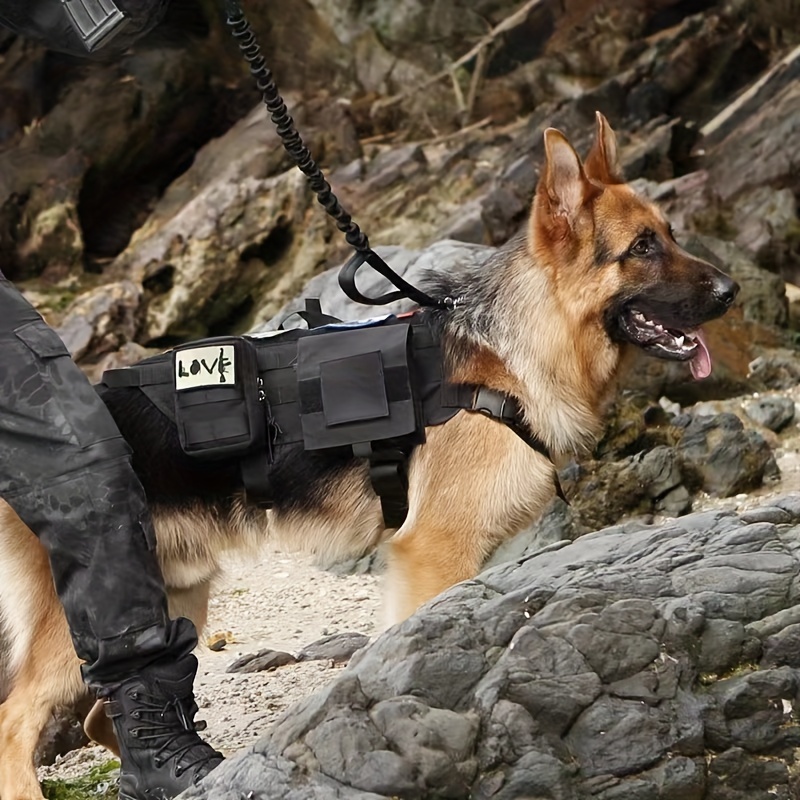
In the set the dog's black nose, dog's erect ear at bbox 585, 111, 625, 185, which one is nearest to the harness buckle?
dog's erect ear at bbox 585, 111, 625, 185

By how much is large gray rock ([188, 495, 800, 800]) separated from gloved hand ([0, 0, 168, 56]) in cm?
198

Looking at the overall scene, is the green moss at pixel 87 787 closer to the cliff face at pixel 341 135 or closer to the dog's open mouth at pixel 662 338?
the dog's open mouth at pixel 662 338

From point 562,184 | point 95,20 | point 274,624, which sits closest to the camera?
point 95,20

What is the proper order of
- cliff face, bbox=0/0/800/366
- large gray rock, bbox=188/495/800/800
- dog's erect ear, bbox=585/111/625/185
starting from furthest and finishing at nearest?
cliff face, bbox=0/0/800/366
dog's erect ear, bbox=585/111/625/185
large gray rock, bbox=188/495/800/800

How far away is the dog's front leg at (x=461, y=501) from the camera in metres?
4.18

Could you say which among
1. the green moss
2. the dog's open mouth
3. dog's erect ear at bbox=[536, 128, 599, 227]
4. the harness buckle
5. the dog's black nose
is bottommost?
the green moss

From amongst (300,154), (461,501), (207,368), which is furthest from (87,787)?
(300,154)

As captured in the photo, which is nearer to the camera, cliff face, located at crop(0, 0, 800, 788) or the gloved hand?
the gloved hand

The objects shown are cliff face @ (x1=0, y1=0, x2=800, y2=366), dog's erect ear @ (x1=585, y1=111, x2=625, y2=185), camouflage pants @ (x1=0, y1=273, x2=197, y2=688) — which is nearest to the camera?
camouflage pants @ (x1=0, y1=273, x2=197, y2=688)

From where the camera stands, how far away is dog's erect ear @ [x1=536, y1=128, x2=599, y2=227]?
4246mm

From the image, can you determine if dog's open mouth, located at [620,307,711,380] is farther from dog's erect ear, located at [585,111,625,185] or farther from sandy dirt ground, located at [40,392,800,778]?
sandy dirt ground, located at [40,392,800,778]

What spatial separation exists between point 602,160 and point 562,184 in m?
0.35

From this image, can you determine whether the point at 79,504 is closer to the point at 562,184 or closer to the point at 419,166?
the point at 562,184

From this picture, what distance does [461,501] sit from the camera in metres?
4.19
